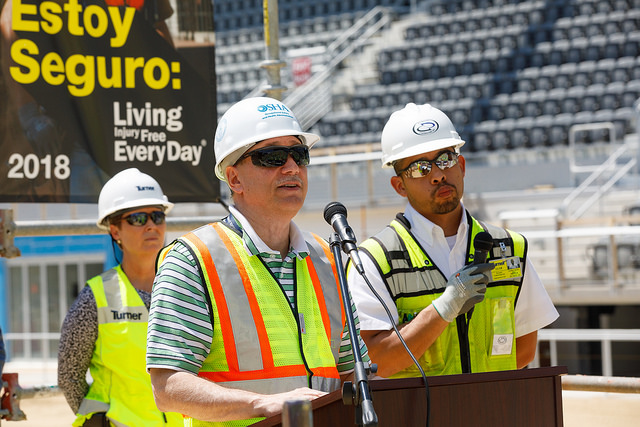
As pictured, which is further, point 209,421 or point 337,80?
point 337,80

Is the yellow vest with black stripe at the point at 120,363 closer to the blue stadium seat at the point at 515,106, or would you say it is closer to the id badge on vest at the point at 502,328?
the id badge on vest at the point at 502,328

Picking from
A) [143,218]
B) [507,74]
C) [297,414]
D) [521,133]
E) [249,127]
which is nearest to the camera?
[297,414]

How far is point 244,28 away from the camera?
25.3 meters

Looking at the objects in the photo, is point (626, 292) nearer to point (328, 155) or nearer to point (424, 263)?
point (328, 155)

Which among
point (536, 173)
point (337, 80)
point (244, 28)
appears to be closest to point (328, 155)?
point (536, 173)

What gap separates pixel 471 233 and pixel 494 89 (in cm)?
1541

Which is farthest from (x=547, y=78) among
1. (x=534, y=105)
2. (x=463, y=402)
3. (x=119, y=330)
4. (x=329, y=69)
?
(x=463, y=402)

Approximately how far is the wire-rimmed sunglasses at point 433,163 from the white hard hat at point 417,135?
33 millimetres

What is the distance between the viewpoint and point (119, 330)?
12.9 ft

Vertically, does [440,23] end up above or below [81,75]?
above

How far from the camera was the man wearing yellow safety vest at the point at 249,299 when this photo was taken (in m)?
2.33

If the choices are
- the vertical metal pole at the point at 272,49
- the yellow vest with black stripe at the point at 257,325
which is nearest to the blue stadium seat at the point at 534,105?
the vertical metal pole at the point at 272,49

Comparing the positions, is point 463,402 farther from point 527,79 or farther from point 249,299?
point 527,79

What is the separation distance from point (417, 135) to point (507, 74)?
50.6ft
